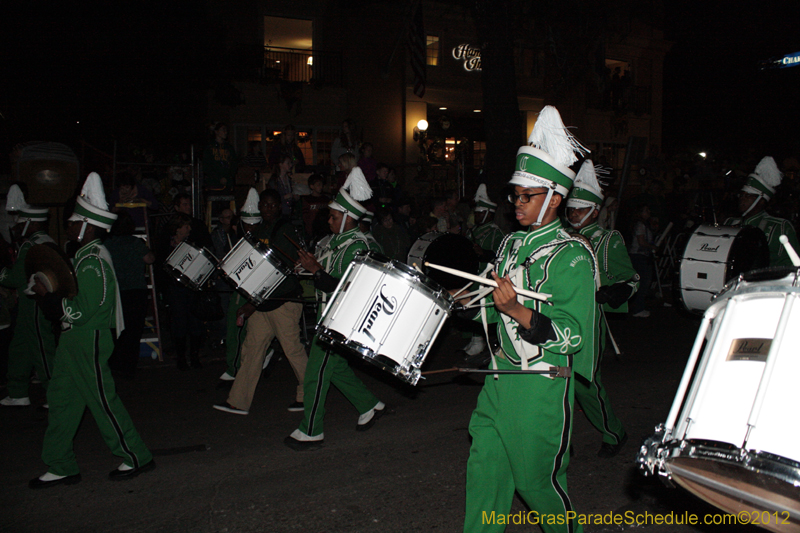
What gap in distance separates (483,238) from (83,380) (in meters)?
5.61

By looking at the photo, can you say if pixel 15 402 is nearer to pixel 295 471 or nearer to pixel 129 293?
pixel 129 293

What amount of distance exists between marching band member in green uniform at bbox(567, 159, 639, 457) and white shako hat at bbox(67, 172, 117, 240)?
147 inches

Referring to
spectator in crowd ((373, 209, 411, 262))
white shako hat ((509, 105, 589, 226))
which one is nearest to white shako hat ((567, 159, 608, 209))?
white shako hat ((509, 105, 589, 226))

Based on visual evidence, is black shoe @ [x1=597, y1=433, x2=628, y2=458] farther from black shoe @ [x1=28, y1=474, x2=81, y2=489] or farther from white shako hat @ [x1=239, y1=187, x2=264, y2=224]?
white shako hat @ [x1=239, y1=187, x2=264, y2=224]

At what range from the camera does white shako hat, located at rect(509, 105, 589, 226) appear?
125 inches

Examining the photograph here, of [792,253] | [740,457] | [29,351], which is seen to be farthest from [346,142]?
[740,457]

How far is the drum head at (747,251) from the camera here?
6.70m

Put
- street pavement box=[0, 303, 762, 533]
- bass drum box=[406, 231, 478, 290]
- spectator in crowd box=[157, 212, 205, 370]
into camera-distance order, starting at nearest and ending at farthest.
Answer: street pavement box=[0, 303, 762, 533] → bass drum box=[406, 231, 478, 290] → spectator in crowd box=[157, 212, 205, 370]

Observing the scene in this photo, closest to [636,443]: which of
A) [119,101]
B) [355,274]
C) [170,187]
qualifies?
[355,274]

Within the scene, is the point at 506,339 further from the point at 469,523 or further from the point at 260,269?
the point at 260,269

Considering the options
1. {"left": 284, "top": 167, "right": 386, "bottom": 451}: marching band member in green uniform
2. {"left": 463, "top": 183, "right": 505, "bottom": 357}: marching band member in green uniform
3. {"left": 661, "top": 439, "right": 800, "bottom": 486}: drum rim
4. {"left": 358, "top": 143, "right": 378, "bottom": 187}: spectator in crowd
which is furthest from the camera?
{"left": 358, "top": 143, "right": 378, "bottom": 187}: spectator in crowd

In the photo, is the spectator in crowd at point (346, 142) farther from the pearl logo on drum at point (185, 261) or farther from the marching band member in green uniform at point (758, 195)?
the marching band member in green uniform at point (758, 195)

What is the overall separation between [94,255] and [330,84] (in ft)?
52.2

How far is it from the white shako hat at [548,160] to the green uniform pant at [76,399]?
312cm
